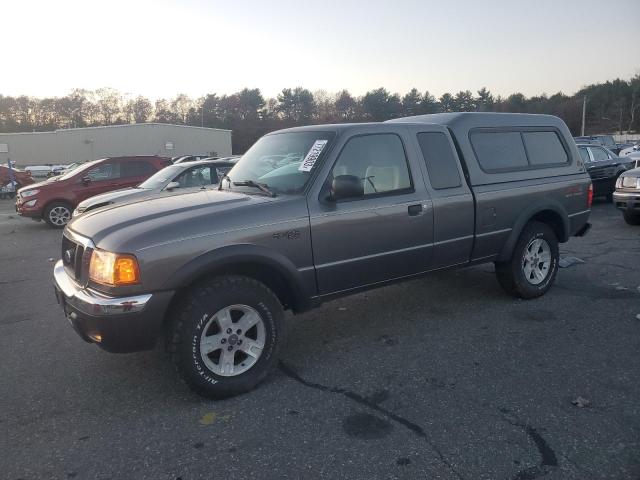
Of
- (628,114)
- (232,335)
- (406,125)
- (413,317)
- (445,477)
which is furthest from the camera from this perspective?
(628,114)

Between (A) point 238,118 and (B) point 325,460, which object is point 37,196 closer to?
(B) point 325,460

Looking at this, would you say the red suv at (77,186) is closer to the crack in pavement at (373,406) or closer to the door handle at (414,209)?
the door handle at (414,209)

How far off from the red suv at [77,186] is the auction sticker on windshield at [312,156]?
9.80 meters

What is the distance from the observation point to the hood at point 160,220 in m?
3.26

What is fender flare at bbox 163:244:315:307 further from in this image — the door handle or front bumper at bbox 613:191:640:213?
front bumper at bbox 613:191:640:213

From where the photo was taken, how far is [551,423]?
10.2ft

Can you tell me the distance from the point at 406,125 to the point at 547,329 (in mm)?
2270

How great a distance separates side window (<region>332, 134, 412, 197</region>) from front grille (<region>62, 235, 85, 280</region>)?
1.96 meters

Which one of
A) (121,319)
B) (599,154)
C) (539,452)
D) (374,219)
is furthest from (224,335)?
(599,154)

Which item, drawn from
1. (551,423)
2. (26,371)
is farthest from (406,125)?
(26,371)

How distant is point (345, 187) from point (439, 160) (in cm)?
130

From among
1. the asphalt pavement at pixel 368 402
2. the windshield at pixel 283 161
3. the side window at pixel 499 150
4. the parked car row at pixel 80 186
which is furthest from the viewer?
the parked car row at pixel 80 186

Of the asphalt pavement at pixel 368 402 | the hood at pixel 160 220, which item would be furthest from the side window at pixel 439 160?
the hood at pixel 160 220

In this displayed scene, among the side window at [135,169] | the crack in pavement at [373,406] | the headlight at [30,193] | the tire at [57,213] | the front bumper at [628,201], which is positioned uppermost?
the side window at [135,169]
